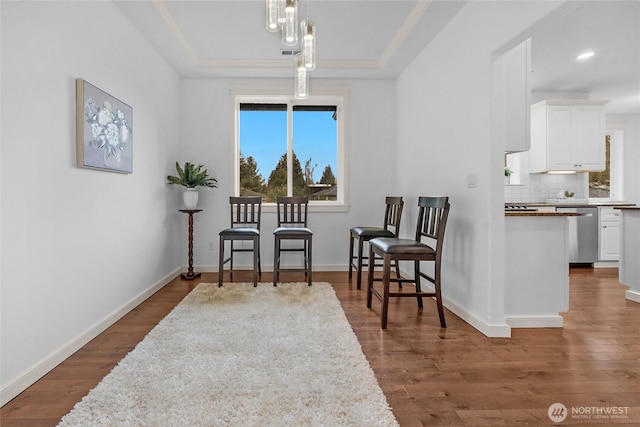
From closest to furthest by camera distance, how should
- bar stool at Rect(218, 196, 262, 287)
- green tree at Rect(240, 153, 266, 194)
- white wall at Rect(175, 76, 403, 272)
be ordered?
bar stool at Rect(218, 196, 262, 287)
white wall at Rect(175, 76, 403, 272)
green tree at Rect(240, 153, 266, 194)

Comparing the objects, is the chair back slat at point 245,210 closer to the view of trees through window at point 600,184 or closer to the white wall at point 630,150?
the view of trees through window at point 600,184

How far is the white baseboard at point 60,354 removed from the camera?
157 centimetres

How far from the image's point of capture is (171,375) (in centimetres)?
171

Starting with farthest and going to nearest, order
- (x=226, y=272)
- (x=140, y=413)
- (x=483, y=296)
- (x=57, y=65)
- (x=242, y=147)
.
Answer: (x=242, y=147) < (x=226, y=272) < (x=483, y=296) < (x=57, y=65) < (x=140, y=413)

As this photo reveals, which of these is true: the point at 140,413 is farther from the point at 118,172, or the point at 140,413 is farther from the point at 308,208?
the point at 308,208

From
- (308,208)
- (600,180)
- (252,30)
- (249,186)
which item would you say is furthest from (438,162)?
(600,180)

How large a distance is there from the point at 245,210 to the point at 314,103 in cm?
175

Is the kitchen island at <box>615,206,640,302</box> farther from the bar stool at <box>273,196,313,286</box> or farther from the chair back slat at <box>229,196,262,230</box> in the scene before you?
the chair back slat at <box>229,196,262,230</box>

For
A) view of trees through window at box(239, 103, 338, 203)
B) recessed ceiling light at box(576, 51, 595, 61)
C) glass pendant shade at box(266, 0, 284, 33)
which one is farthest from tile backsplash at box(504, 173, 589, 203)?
glass pendant shade at box(266, 0, 284, 33)

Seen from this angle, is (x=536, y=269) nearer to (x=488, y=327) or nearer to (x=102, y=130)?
(x=488, y=327)

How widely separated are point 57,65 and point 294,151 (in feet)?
9.53

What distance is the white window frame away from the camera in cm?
433

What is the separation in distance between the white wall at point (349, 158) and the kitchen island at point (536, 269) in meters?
2.10

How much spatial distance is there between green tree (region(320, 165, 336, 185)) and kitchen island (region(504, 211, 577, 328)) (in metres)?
2.52
